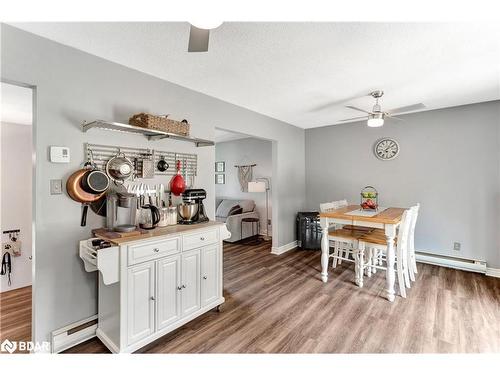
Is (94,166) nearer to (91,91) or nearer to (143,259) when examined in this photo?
(91,91)

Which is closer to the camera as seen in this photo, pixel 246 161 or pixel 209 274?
pixel 209 274

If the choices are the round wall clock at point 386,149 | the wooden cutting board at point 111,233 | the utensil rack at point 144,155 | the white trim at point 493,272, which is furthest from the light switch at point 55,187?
the white trim at point 493,272

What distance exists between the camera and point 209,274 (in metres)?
2.31

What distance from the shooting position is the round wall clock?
A: 400 centimetres

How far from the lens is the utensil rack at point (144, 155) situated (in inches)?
80.5

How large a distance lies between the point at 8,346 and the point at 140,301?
118cm

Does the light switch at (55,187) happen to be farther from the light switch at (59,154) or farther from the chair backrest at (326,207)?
the chair backrest at (326,207)

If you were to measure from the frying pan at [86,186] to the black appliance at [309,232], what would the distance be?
344 centimetres

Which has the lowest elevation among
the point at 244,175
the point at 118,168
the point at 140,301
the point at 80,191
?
the point at 140,301

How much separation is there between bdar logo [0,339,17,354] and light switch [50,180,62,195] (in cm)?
127

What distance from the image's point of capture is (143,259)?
1.81 m

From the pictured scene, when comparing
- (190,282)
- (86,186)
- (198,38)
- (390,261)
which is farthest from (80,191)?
(390,261)

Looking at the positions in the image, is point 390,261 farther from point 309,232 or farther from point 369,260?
point 309,232
